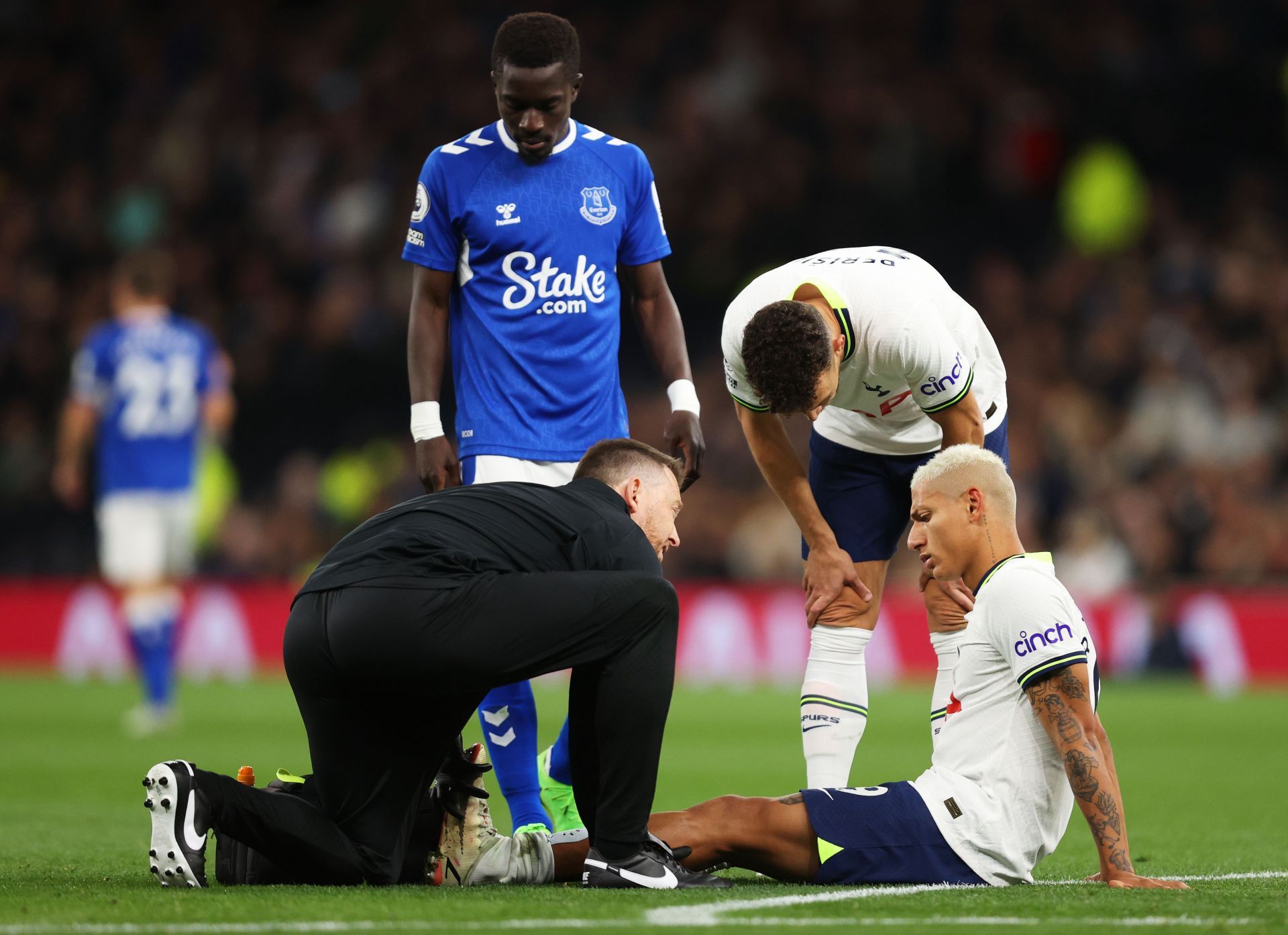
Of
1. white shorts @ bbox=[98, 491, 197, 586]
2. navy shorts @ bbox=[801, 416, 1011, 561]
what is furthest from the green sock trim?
white shorts @ bbox=[98, 491, 197, 586]

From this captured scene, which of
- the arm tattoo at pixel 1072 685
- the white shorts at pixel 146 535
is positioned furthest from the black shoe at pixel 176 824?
the white shorts at pixel 146 535

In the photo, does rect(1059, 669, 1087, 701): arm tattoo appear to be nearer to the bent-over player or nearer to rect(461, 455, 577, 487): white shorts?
the bent-over player

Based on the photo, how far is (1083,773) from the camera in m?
4.14

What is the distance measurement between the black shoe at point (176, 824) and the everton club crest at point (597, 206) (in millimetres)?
2327

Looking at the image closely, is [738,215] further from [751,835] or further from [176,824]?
[176,824]

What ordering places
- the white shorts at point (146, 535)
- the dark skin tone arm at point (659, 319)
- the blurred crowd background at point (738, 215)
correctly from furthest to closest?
the blurred crowd background at point (738, 215) < the white shorts at point (146, 535) < the dark skin tone arm at point (659, 319)

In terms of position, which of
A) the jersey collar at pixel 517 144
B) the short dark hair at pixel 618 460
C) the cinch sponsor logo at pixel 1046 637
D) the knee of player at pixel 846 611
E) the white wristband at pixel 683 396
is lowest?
the cinch sponsor logo at pixel 1046 637

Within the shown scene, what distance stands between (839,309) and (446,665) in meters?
1.55

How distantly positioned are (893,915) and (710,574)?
11.7m

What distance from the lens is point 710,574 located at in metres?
15.5

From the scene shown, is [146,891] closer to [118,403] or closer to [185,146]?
[118,403]

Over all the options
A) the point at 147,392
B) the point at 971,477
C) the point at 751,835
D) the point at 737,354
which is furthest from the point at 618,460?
the point at 147,392

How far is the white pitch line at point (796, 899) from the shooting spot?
3.72 meters

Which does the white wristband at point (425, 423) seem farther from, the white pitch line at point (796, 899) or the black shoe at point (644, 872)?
the white pitch line at point (796, 899)
